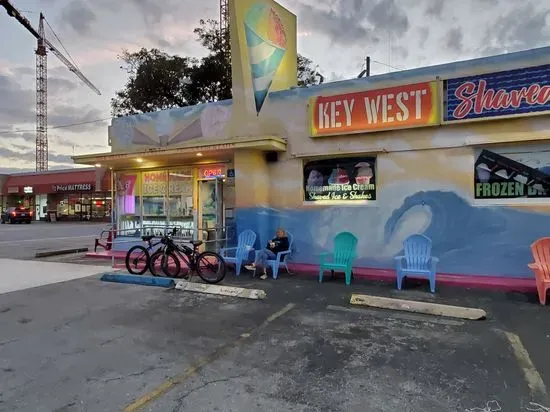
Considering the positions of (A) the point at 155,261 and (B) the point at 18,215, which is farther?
(B) the point at 18,215

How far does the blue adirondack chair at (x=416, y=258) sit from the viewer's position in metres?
7.47

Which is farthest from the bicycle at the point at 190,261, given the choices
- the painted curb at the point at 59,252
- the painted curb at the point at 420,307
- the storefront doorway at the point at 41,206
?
the storefront doorway at the point at 41,206

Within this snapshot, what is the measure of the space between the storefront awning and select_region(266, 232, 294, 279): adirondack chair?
2.23 m

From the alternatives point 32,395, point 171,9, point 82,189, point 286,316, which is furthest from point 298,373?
point 82,189

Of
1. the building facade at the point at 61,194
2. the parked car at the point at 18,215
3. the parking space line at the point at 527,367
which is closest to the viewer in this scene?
the parking space line at the point at 527,367

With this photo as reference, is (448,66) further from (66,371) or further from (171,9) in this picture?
(171,9)

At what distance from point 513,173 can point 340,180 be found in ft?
11.5

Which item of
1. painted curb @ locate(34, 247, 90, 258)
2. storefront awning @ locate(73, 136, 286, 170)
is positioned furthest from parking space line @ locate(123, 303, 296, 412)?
painted curb @ locate(34, 247, 90, 258)

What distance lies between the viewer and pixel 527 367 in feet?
13.2

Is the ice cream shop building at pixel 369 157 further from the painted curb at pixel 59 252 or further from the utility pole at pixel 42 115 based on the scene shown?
the utility pole at pixel 42 115

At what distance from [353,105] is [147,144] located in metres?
6.51

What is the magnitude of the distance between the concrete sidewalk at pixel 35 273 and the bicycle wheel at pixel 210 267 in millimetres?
3152

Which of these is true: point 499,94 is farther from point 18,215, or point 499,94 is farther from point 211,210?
point 18,215

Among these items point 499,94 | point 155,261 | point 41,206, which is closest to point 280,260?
point 155,261
